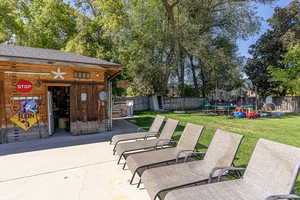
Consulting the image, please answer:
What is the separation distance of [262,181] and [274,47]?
2023 cm

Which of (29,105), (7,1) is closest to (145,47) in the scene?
(29,105)

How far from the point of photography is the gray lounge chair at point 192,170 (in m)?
2.21

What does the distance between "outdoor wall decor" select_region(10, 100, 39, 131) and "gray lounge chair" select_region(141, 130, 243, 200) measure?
5.78 m

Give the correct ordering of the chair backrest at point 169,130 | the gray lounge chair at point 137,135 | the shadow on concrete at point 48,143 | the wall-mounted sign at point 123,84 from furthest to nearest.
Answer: the wall-mounted sign at point 123,84 → the shadow on concrete at point 48,143 → the gray lounge chair at point 137,135 → the chair backrest at point 169,130

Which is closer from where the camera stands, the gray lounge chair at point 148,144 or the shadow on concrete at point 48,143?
the gray lounge chair at point 148,144

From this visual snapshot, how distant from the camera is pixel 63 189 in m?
2.95

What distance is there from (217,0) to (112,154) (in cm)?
1826

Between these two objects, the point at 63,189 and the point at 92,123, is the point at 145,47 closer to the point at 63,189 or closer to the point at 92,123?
the point at 92,123

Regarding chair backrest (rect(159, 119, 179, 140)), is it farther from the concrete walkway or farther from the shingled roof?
the shingled roof

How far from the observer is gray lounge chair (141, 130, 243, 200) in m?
2.21

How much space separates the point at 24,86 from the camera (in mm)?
6109

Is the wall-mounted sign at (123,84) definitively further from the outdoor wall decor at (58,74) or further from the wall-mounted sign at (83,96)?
the outdoor wall decor at (58,74)

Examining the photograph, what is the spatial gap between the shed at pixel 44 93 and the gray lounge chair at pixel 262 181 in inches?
239

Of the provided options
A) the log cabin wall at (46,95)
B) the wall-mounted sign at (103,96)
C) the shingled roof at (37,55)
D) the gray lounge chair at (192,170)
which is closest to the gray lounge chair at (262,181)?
the gray lounge chair at (192,170)
